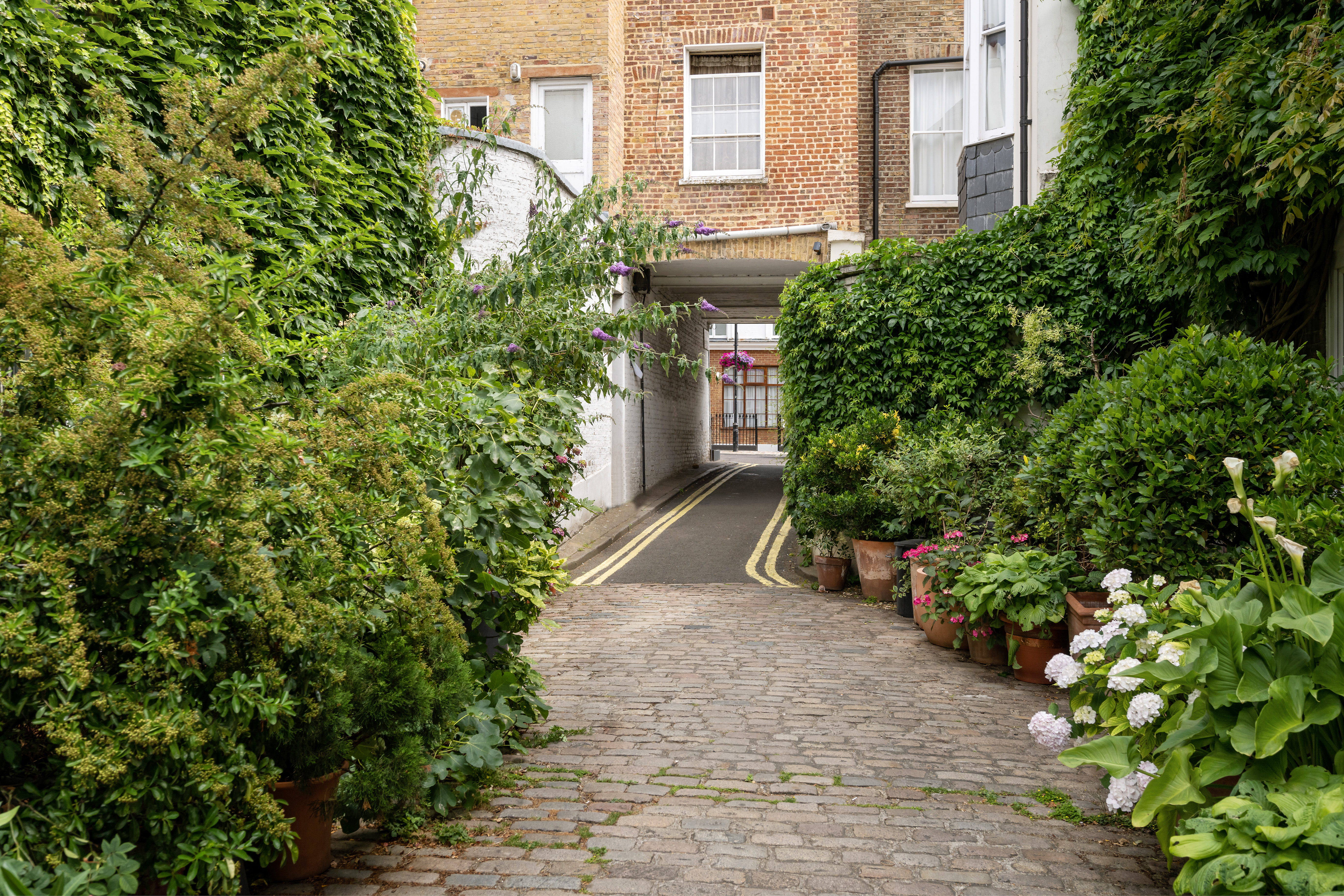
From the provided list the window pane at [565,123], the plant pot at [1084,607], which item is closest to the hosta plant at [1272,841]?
the plant pot at [1084,607]

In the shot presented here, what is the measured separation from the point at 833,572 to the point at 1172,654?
23.3 ft

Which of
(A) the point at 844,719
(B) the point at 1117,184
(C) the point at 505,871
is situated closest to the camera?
(C) the point at 505,871

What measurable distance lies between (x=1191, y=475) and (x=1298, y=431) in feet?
1.87

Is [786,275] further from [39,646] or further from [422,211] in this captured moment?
[39,646]

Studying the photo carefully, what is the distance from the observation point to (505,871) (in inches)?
140

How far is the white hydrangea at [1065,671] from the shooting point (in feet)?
13.5

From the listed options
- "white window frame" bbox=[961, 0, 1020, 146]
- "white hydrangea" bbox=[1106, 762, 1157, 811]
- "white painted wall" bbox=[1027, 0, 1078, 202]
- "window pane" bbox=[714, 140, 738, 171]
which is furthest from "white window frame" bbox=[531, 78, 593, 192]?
"white hydrangea" bbox=[1106, 762, 1157, 811]

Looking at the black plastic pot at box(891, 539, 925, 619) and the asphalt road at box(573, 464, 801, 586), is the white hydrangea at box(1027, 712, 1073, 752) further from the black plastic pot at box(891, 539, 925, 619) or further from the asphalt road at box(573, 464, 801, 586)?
the asphalt road at box(573, 464, 801, 586)

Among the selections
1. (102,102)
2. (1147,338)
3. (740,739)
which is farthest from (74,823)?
(1147,338)

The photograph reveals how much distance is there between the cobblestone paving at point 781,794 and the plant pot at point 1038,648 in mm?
118

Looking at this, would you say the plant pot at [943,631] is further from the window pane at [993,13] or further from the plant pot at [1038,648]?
the window pane at [993,13]

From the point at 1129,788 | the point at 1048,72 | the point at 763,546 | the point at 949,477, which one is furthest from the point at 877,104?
the point at 1129,788

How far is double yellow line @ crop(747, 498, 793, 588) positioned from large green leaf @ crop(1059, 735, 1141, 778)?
7.19m

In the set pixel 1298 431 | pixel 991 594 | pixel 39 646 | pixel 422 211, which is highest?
pixel 422 211
